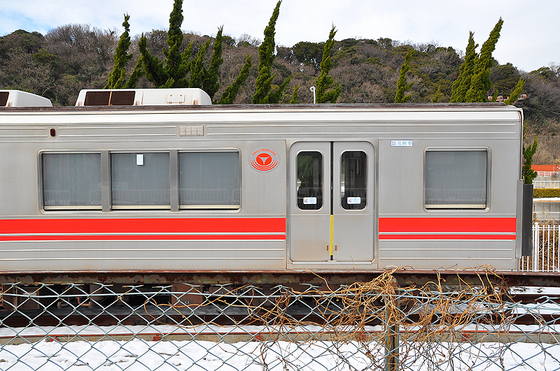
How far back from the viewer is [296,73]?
151 feet

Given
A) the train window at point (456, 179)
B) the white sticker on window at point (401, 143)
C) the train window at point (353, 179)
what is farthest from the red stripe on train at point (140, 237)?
the train window at point (456, 179)

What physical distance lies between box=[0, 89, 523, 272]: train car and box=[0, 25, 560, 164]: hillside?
23.7 meters

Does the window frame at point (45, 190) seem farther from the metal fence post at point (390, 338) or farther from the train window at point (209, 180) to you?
the metal fence post at point (390, 338)

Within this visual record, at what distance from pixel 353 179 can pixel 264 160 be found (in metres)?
1.43

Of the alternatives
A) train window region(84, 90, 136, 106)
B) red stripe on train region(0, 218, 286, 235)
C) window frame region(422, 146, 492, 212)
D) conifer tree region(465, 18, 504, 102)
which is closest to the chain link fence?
red stripe on train region(0, 218, 286, 235)

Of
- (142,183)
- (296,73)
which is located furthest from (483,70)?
(296,73)

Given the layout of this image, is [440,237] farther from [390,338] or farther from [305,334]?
[390,338]

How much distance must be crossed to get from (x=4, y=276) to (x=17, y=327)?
0.81 meters

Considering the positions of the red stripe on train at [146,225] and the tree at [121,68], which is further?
the tree at [121,68]

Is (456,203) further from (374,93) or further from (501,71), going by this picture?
(501,71)

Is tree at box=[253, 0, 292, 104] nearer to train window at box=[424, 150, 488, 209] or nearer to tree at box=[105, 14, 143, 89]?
tree at box=[105, 14, 143, 89]

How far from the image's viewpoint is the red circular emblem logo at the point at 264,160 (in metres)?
5.91

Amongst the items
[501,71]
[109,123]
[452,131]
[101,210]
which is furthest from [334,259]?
[501,71]

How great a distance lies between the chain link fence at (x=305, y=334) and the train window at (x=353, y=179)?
1.44 m
